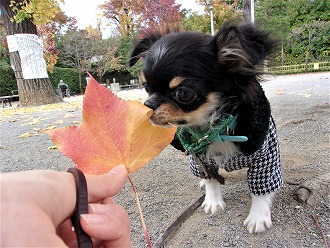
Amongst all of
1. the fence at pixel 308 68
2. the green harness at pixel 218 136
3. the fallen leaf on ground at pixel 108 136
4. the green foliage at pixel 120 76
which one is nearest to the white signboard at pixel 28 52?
the green harness at pixel 218 136

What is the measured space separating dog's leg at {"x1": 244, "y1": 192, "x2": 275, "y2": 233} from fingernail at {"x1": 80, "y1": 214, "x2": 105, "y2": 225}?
39.2 inches

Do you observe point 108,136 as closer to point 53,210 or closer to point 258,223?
point 53,210

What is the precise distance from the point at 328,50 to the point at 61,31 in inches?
771

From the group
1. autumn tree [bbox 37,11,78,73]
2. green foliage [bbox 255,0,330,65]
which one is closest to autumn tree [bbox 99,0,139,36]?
autumn tree [bbox 37,11,78,73]

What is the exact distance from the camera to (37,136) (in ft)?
12.2

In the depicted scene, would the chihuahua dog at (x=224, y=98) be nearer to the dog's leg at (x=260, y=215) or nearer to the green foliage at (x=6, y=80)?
the dog's leg at (x=260, y=215)

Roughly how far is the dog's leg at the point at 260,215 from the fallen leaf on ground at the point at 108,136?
862mm

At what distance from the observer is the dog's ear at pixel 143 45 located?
6.07 ft

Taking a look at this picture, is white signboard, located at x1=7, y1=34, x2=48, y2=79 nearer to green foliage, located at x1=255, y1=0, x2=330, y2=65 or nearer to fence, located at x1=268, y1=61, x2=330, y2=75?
fence, located at x1=268, y1=61, x2=330, y2=75

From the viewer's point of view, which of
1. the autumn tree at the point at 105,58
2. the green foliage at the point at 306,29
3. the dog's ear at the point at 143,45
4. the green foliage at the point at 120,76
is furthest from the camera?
the green foliage at the point at 120,76

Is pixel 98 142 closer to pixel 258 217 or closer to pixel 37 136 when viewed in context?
pixel 258 217

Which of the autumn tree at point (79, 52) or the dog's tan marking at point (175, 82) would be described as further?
the autumn tree at point (79, 52)

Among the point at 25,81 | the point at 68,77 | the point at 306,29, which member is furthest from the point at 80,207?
the point at 306,29

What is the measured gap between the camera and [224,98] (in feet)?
4.54
